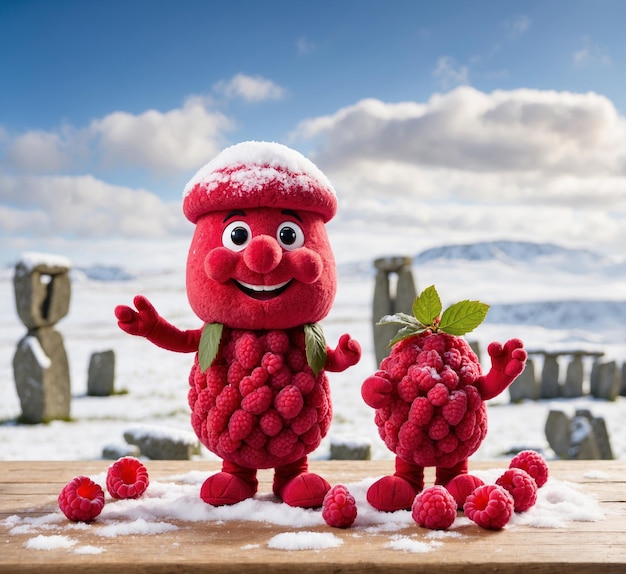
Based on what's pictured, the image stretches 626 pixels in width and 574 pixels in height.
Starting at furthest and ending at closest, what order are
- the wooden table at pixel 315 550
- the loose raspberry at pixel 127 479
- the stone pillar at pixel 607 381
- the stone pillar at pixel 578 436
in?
1. the stone pillar at pixel 607 381
2. the stone pillar at pixel 578 436
3. the loose raspberry at pixel 127 479
4. the wooden table at pixel 315 550

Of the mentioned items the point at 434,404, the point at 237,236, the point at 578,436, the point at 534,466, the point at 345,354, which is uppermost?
the point at 237,236

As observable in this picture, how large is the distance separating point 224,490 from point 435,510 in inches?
18.6

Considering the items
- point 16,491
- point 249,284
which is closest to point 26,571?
point 16,491

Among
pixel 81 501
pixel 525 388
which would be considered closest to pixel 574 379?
pixel 525 388

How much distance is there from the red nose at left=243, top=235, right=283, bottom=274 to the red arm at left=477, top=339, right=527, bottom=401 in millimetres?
493

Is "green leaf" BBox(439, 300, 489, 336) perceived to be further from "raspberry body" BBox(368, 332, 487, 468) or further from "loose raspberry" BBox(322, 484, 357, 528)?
"loose raspberry" BBox(322, 484, 357, 528)

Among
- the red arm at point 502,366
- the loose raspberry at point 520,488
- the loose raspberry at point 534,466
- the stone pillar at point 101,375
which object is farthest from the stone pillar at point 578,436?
the stone pillar at point 101,375

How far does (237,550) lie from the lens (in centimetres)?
124

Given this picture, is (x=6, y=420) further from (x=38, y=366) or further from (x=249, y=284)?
(x=249, y=284)

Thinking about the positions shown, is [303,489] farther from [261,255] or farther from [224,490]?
[261,255]

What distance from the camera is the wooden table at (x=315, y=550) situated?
3.86ft

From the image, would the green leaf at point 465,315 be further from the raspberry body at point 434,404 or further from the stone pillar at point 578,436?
the stone pillar at point 578,436

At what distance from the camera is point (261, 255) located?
1.39 metres

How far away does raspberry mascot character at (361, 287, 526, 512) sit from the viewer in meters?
1.38
